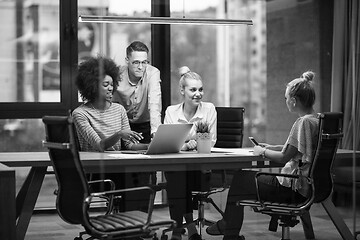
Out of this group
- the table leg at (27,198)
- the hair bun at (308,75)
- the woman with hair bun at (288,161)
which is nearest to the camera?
the table leg at (27,198)

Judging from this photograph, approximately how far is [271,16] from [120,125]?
1366mm

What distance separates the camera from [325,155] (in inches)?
191

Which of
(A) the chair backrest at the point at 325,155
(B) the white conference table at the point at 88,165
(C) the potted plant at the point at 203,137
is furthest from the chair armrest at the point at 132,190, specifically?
(A) the chair backrest at the point at 325,155

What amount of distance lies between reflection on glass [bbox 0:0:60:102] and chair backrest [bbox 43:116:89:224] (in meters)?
0.64

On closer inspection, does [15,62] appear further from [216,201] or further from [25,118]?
[216,201]

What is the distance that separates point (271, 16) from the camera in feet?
17.9

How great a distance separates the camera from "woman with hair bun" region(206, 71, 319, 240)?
16.2ft

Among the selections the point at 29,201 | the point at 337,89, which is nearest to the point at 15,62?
the point at 29,201

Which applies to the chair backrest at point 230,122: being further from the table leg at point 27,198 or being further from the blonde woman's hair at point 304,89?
the table leg at point 27,198

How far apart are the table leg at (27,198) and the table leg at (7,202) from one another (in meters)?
0.18

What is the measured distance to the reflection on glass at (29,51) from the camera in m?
4.90

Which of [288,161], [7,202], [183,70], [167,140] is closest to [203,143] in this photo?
[167,140]

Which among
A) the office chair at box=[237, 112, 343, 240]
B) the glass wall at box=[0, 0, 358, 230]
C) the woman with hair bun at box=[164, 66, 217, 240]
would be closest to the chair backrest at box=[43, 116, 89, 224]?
the glass wall at box=[0, 0, 358, 230]

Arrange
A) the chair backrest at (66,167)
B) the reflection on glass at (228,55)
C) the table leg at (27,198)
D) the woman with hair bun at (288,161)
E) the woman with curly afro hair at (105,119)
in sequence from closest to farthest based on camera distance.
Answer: the chair backrest at (66,167)
the table leg at (27,198)
the woman with curly afro hair at (105,119)
the woman with hair bun at (288,161)
the reflection on glass at (228,55)
